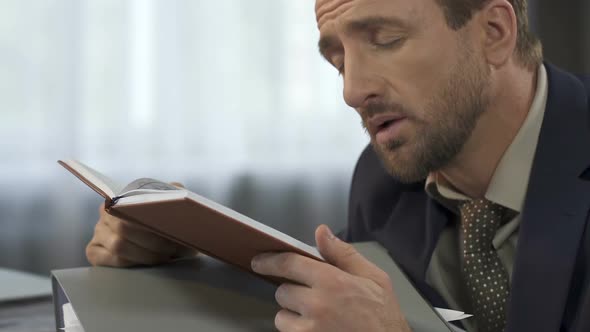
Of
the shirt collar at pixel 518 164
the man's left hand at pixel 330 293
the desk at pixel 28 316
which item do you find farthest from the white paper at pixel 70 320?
the shirt collar at pixel 518 164

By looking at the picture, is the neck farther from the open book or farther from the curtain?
the curtain

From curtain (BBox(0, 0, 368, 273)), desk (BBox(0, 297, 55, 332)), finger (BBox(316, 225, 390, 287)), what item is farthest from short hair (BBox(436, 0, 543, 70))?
curtain (BBox(0, 0, 368, 273))

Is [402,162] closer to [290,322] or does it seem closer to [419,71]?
[419,71]

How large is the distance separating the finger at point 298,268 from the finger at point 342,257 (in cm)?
3

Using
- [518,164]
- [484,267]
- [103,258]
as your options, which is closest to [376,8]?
[518,164]

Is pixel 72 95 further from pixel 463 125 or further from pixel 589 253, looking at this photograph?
pixel 589 253

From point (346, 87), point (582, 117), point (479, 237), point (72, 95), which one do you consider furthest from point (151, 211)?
point (72, 95)

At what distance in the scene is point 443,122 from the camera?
106cm

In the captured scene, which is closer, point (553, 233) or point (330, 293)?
point (330, 293)

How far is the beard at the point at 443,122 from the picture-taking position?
3.44 ft

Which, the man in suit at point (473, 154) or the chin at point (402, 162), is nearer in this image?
the man in suit at point (473, 154)

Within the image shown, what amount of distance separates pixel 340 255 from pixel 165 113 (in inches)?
62.9

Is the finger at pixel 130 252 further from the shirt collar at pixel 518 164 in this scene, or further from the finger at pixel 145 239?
the shirt collar at pixel 518 164

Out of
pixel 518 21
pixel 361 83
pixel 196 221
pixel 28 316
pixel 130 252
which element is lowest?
pixel 28 316
